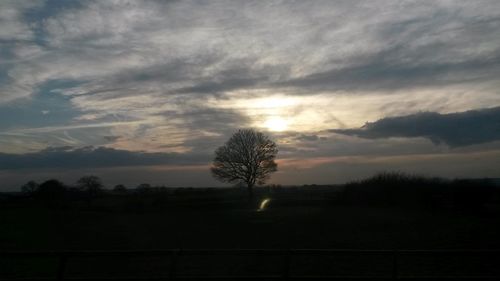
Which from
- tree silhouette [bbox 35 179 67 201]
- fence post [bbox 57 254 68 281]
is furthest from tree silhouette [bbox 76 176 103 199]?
fence post [bbox 57 254 68 281]

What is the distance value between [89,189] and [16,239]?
285 feet

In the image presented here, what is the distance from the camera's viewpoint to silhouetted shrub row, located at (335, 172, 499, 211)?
42844 millimetres

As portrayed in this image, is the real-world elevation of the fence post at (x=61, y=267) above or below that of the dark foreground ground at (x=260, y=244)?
above

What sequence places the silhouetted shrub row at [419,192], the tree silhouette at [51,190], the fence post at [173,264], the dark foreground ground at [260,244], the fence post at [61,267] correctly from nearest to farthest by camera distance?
the fence post at [61,267] → the fence post at [173,264] → the dark foreground ground at [260,244] → the silhouetted shrub row at [419,192] → the tree silhouette at [51,190]

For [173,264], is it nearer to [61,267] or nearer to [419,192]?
[61,267]

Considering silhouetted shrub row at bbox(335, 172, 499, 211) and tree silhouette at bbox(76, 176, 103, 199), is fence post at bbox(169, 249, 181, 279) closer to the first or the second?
silhouetted shrub row at bbox(335, 172, 499, 211)

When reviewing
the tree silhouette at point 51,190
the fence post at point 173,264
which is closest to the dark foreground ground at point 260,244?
the fence post at point 173,264

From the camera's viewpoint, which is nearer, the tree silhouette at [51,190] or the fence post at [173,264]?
the fence post at [173,264]

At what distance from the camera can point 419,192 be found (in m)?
48.6

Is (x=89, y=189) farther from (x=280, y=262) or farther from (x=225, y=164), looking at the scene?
(x=280, y=262)

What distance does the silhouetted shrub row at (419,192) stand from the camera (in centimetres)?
4284

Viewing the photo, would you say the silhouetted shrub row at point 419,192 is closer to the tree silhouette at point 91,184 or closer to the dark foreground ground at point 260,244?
the dark foreground ground at point 260,244

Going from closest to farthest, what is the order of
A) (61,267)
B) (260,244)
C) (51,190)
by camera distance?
(61,267), (260,244), (51,190)

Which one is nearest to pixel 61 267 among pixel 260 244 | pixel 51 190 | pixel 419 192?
pixel 260 244
